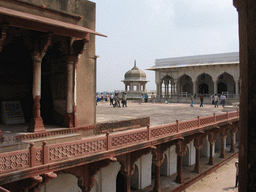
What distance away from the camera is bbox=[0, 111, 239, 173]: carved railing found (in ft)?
15.1

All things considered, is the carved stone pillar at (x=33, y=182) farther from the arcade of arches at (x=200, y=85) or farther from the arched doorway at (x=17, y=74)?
the arcade of arches at (x=200, y=85)

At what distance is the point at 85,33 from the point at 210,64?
81.5 ft

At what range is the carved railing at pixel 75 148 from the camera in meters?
4.59

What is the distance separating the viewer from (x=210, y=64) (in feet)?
94.9

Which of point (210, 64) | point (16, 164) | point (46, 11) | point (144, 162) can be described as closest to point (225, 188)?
point (144, 162)

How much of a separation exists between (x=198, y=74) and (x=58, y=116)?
25.6 m

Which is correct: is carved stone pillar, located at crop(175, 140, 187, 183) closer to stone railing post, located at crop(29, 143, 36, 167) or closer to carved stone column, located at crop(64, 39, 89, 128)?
carved stone column, located at crop(64, 39, 89, 128)

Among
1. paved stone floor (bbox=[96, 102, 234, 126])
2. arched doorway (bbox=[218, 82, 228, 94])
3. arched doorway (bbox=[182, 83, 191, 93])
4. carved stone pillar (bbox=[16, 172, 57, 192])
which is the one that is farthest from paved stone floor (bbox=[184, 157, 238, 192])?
arched doorway (bbox=[182, 83, 191, 93])

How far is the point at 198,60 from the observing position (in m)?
30.6

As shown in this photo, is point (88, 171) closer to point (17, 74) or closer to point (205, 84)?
point (17, 74)

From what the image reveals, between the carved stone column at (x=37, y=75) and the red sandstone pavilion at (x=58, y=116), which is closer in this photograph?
the red sandstone pavilion at (x=58, y=116)

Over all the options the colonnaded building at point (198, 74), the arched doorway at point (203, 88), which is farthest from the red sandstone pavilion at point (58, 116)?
the arched doorway at point (203, 88)

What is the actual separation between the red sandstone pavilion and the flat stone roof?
817 inches

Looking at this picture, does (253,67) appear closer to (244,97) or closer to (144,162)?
(244,97)
